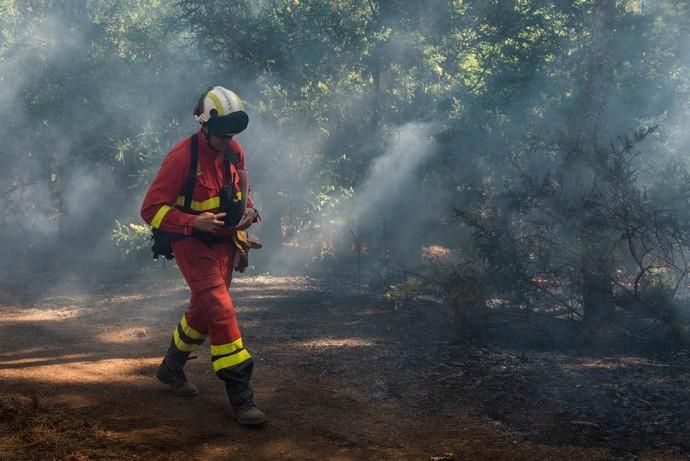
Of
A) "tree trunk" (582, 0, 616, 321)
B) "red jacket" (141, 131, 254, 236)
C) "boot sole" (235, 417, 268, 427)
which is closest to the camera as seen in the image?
"boot sole" (235, 417, 268, 427)

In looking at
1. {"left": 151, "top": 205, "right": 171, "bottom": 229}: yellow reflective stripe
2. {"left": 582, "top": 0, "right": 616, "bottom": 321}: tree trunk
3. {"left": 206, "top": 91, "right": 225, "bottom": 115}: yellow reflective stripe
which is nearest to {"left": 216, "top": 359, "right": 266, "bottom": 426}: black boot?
Answer: {"left": 151, "top": 205, "right": 171, "bottom": 229}: yellow reflective stripe

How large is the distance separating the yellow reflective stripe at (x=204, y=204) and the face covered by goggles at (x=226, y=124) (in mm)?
473

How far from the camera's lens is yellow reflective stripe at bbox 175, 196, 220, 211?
→ 16.2 ft

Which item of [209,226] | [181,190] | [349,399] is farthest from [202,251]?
[349,399]

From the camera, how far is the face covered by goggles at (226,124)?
489 centimetres

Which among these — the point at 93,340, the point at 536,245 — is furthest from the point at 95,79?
the point at 536,245

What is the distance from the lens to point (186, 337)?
513 centimetres

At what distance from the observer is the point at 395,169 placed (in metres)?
14.2

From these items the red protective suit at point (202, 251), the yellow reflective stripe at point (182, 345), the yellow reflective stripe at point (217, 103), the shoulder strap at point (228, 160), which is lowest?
the yellow reflective stripe at point (182, 345)

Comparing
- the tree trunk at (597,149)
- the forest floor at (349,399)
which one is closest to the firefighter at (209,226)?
the forest floor at (349,399)

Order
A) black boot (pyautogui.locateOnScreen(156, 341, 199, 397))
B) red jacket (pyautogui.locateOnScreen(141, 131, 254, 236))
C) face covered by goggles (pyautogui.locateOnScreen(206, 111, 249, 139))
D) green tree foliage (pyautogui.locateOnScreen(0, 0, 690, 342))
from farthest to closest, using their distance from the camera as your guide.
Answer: green tree foliage (pyautogui.locateOnScreen(0, 0, 690, 342)) < black boot (pyautogui.locateOnScreen(156, 341, 199, 397)) < face covered by goggles (pyautogui.locateOnScreen(206, 111, 249, 139)) < red jacket (pyautogui.locateOnScreen(141, 131, 254, 236))

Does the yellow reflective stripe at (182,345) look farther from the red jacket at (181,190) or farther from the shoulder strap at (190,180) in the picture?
the shoulder strap at (190,180)

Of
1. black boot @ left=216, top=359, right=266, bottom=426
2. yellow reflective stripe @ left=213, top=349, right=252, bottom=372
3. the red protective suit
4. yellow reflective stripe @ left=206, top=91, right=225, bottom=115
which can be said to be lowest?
black boot @ left=216, top=359, right=266, bottom=426

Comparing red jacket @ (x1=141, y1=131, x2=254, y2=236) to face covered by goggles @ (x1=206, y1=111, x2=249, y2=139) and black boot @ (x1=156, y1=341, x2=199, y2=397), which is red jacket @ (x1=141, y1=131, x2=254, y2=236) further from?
black boot @ (x1=156, y1=341, x2=199, y2=397)
